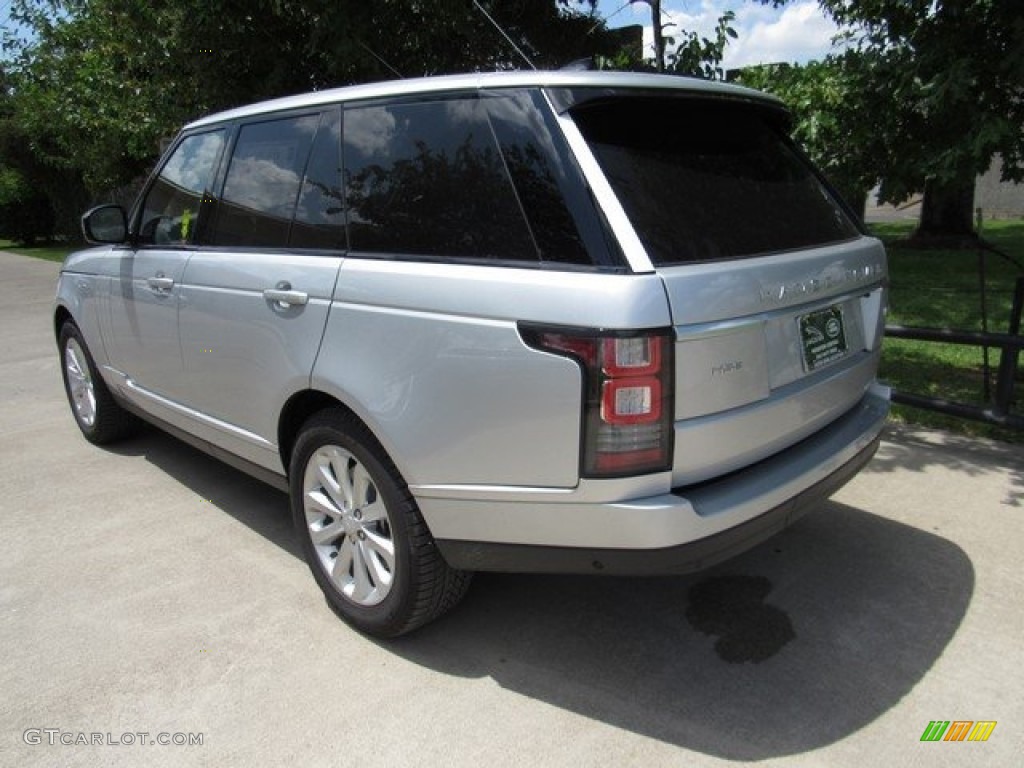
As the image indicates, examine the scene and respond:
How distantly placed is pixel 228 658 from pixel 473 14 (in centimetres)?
523

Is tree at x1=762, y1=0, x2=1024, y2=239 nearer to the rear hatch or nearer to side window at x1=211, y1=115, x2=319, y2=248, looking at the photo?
the rear hatch

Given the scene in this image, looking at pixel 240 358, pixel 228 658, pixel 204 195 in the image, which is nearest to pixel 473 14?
pixel 204 195

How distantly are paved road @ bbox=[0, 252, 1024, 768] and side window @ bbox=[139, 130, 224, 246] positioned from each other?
1435mm

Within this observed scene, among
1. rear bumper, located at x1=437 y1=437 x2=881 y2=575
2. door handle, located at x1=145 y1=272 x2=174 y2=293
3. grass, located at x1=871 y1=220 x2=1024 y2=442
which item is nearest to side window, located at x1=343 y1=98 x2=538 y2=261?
rear bumper, located at x1=437 y1=437 x2=881 y2=575

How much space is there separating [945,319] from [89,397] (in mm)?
7636

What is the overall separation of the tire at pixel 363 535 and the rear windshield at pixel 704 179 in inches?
45.8

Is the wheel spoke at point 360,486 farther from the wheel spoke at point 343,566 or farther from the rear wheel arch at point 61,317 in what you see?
the rear wheel arch at point 61,317

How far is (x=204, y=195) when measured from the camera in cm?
365

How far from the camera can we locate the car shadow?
2.46m

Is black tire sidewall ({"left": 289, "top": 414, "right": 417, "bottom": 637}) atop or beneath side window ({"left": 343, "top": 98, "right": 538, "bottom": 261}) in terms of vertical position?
beneath

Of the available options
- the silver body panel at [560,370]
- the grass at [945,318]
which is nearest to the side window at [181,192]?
the silver body panel at [560,370]

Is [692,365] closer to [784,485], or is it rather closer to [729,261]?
[729,261]

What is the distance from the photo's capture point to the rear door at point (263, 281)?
290 centimetres
